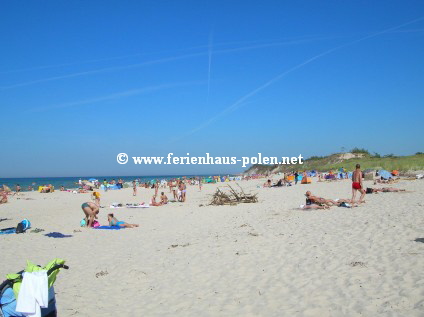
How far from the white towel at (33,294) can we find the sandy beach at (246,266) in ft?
5.67

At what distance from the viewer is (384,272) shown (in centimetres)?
578

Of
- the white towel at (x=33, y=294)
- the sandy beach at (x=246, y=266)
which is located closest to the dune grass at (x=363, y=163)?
the sandy beach at (x=246, y=266)

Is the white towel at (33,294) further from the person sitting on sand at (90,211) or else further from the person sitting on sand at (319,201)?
the person sitting on sand at (319,201)

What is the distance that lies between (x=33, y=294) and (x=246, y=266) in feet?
13.7

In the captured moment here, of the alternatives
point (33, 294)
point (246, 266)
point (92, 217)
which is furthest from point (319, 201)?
point (33, 294)

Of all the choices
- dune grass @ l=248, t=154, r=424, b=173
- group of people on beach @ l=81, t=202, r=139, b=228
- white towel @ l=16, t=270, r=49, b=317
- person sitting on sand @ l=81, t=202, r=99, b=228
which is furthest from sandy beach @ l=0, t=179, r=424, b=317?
dune grass @ l=248, t=154, r=424, b=173

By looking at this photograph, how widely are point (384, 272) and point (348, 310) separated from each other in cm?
161

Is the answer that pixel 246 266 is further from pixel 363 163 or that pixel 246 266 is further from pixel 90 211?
pixel 363 163

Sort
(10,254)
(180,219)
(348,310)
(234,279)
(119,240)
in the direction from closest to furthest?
1. (348,310)
2. (234,279)
3. (10,254)
4. (119,240)
5. (180,219)

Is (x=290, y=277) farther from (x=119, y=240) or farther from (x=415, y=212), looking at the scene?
(x=415, y=212)

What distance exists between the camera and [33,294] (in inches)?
142

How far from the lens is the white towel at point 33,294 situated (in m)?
3.55

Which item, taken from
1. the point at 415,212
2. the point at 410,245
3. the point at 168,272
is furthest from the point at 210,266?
the point at 415,212

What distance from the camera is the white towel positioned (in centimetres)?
355
